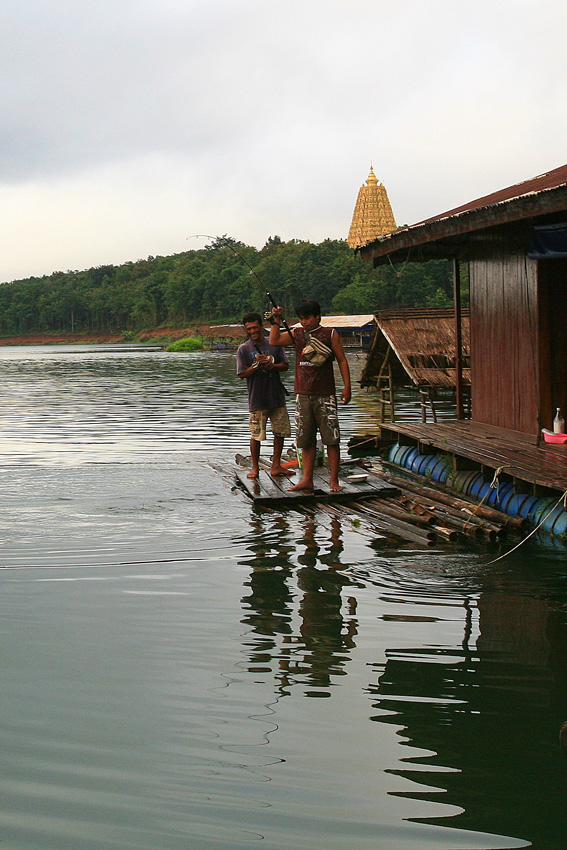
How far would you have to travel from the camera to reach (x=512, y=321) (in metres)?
9.90

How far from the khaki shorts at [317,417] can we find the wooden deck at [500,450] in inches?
51.6

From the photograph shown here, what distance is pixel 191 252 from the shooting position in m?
144

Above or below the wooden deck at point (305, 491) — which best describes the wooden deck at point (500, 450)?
above

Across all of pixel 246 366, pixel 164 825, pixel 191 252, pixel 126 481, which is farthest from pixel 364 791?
pixel 191 252

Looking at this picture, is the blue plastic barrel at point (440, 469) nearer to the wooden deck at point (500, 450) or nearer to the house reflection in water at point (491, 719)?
the wooden deck at point (500, 450)

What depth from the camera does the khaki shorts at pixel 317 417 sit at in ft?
28.1

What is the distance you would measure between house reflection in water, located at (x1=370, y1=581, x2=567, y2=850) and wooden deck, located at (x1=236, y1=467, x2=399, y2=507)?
3.43 metres

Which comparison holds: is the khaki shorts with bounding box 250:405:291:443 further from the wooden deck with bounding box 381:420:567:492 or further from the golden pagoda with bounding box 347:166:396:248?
the golden pagoda with bounding box 347:166:396:248

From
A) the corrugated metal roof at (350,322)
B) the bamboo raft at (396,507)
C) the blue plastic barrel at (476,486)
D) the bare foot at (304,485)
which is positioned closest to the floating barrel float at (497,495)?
the blue plastic barrel at (476,486)

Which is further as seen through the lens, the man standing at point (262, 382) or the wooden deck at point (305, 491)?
the man standing at point (262, 382)

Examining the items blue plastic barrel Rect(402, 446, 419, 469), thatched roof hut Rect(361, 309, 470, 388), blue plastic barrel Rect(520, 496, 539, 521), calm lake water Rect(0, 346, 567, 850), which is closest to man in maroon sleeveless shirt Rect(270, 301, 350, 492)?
calm lake water Rect(0, 346, 567, 850)

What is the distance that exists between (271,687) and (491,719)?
3.38ft

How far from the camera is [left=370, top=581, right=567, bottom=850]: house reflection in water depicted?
325cm

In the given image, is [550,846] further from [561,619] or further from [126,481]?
[126,481]
